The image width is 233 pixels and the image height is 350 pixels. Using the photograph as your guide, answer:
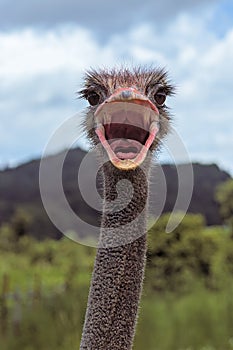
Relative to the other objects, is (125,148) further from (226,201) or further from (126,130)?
(226,201)

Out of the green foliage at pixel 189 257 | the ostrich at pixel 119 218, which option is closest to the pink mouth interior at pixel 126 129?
the ostrich at pixel 119 218

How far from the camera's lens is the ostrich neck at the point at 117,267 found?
7.68 ft

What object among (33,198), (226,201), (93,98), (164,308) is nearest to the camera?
(93,98)

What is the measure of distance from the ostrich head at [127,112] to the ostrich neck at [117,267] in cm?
12

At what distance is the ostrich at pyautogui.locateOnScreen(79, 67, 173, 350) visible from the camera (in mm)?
2270

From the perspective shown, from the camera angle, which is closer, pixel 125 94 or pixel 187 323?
pixel 125 94

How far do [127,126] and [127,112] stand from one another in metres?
0.04

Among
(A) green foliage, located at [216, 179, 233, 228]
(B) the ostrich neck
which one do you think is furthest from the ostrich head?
(A) green foliage, located at [216, 179, 233, 228]

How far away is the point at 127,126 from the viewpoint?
2.23 metres

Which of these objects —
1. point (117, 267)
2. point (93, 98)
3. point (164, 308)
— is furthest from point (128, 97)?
point (164, 308)

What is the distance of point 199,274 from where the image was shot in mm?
11781

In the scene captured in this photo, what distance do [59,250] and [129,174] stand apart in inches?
502

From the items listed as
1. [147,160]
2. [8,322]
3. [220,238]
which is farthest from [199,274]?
[147,160]

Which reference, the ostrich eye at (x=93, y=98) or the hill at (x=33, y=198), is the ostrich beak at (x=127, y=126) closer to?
the ostrich eye at (x=93, y=98)
